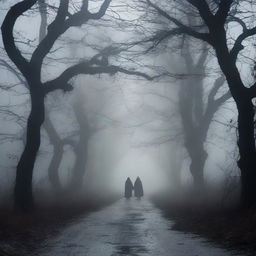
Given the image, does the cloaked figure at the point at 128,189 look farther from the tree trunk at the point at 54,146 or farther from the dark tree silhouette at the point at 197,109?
the dark tree silhouette at the point at 197,109

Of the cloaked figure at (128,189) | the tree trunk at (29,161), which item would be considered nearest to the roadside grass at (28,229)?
the tree trunk at (29,161)

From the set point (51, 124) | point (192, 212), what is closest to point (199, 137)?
point (51, 124)

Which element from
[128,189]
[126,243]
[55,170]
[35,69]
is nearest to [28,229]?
[126,243]

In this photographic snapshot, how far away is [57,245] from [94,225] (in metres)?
5.23

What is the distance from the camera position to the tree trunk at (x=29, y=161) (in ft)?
57.4

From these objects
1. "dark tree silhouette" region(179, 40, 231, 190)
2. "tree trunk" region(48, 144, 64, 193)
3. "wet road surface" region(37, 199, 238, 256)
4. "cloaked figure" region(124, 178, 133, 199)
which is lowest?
"cloaked figure" region(124, 178, 133, 199)

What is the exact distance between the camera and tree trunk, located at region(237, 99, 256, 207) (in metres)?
14.9

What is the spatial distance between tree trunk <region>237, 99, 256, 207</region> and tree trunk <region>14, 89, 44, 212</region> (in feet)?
24.0

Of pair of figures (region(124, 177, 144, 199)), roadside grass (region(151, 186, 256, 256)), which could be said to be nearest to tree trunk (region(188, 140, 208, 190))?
roadside grass (region(151, 186, 256, 256))

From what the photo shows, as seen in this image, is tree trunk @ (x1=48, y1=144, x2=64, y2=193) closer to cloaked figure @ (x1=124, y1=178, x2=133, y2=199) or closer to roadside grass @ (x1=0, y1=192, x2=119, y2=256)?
roadside grass @ (x1=0, y1=192, x2=119, y2=256)

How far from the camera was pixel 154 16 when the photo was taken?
57.6ft

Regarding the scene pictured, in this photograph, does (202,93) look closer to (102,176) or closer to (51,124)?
(51,124)

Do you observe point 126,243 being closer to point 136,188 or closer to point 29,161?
point 29,161

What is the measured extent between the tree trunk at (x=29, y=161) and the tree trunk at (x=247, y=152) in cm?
730
